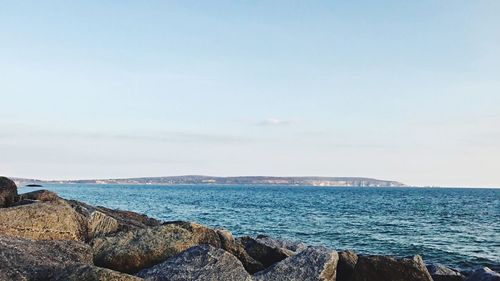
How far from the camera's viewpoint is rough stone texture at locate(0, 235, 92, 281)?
26.4 ft

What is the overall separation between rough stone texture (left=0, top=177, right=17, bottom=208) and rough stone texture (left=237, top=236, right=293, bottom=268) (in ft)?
21.8

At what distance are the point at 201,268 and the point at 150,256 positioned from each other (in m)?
1.93

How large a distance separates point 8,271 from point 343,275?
7548 mm

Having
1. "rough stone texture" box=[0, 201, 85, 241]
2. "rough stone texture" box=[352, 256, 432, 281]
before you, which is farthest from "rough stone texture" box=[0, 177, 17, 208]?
"rough stone texture" box=[352, 256, 432, 281]

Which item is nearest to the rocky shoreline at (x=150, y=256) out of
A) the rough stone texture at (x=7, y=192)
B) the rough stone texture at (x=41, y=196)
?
the rough stone texture at (x=7, y=192)

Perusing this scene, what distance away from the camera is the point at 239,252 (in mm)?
12875

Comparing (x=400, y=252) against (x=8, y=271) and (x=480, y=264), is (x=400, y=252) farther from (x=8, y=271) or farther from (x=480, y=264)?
(x=8, y=271)

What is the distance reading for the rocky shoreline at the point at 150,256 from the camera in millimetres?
8617

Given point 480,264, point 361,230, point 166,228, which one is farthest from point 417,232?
point 166,228

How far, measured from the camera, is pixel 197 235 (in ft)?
40.9

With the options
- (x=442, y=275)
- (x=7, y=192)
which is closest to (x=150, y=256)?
(x=7, y=192)

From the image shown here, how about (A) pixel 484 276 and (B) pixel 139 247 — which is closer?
(B) pixel 139 247

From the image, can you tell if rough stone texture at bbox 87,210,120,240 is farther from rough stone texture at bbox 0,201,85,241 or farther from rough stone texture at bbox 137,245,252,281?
rough stone texture at bbox 137,245,252,281

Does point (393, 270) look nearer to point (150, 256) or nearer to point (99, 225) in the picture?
point (150, 256)
